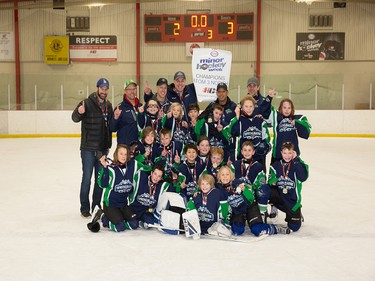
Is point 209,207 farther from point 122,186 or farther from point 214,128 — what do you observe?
point 214,128

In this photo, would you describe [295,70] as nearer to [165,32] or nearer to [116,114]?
[165,32]

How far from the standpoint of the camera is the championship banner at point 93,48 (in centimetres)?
1753

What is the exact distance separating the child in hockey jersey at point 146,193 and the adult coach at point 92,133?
590 mm

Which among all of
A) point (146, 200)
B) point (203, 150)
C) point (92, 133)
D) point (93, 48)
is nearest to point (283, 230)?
point (203, 150)

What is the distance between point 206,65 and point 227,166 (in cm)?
165

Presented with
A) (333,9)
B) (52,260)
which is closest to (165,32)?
(333,9)

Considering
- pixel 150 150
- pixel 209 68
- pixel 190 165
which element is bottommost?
pixel 190 165

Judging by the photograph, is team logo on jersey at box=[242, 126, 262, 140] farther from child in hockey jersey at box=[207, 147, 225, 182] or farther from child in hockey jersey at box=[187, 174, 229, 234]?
child in hockey jersey at box=[187, 174, 229, 234]

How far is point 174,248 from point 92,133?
66.7 inches

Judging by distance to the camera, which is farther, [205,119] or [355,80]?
[355,80]

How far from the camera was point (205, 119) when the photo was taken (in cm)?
568

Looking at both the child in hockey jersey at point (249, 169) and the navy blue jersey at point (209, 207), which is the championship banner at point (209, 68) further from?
the navy blue jersey at point (209, 207)

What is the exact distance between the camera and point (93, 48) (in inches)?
690

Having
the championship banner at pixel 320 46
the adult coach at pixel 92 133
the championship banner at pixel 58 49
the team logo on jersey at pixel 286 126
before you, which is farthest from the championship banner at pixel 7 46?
the team logo on jersey at pixel 286 126
